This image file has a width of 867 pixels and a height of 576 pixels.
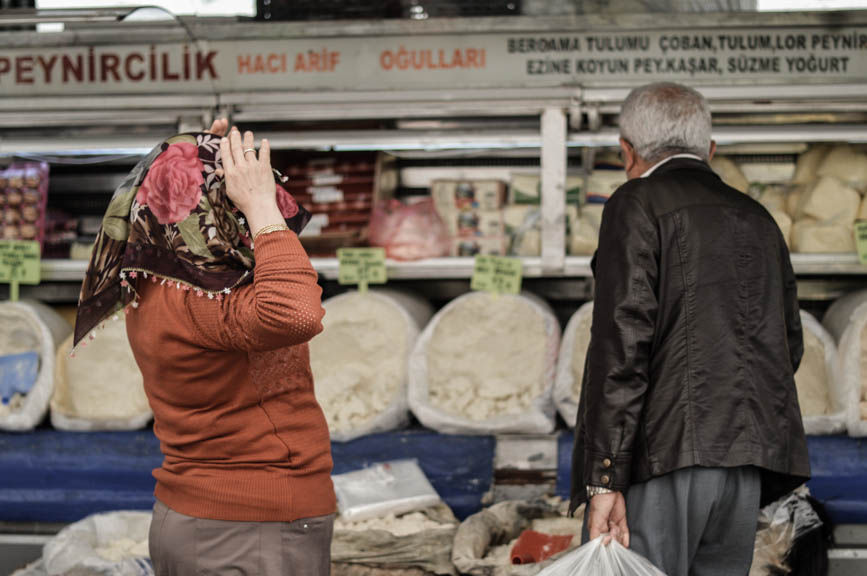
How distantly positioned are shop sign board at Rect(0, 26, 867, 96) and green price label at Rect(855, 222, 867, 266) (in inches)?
19.1

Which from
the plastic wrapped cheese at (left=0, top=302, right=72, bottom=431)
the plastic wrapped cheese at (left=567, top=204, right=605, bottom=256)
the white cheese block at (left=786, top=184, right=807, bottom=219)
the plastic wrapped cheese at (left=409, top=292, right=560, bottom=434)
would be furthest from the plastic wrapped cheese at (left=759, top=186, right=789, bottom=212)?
the plastic wrapped cheese at (left=0, top=302, right=72, bottom=431)

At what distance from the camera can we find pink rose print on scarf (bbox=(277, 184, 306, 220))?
1456 millimetres

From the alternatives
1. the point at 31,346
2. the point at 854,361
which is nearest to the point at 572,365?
the point at 854,361

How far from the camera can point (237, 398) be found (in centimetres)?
145

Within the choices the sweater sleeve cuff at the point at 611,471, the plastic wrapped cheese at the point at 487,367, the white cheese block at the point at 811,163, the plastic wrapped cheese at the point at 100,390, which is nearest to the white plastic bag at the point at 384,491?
the plastic wrapped cheese at the point at 487,367

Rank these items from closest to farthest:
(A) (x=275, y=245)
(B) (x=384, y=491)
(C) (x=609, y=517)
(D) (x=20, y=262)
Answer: (A) (x=275, y=245), (C) (x=609, y=517), (B) (x=384, y=491), (D) (x=20, y=262)

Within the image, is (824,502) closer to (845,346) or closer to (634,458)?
(845,346)

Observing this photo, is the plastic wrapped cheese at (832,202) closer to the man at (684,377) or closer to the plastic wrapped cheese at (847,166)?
the plastic wrapped cheese at (847,166)

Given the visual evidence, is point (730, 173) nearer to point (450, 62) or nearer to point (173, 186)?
point (450, 62)

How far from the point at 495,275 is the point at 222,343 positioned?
169 cm

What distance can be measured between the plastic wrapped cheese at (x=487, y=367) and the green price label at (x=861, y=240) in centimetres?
101

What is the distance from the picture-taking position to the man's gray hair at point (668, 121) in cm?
164

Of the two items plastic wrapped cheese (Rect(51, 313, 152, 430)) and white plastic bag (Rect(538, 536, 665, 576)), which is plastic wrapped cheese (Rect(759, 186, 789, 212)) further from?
plastic wrapped cheese (Rect(51, 313, 152, 430))

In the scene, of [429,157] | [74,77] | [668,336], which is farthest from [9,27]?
[668,336]
